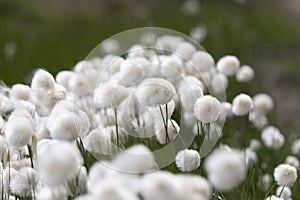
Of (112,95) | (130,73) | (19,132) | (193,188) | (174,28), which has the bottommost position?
(193,188)

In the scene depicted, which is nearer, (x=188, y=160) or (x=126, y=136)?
(x=188, y=160)

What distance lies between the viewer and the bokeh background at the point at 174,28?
14.6 ft

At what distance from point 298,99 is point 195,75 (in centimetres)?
215

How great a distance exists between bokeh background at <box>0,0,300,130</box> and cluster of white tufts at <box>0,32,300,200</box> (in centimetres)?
106

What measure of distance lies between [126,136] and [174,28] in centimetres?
386

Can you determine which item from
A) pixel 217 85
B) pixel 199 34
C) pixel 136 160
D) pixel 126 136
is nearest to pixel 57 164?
pixel 136 160

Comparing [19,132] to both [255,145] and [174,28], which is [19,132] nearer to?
[255,145]

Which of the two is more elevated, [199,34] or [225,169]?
[199,34]

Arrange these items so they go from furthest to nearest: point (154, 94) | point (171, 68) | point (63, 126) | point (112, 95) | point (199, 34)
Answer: point (199, 34) → point (171, 68) → point (112, 95) → point (154, 94) → point (63, 126)

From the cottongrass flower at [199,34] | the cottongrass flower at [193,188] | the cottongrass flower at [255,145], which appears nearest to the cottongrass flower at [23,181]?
the cottongrass flower at [193,188]

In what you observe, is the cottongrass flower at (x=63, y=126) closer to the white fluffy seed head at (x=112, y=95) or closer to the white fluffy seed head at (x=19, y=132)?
the white fluffy seed head at (x=19, y=132)

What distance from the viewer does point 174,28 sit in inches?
220

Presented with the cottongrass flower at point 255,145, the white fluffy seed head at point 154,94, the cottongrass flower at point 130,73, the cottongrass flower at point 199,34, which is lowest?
the white fluffy seed head at point 154,94

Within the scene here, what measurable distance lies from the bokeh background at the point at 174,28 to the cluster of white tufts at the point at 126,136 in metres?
1.06
